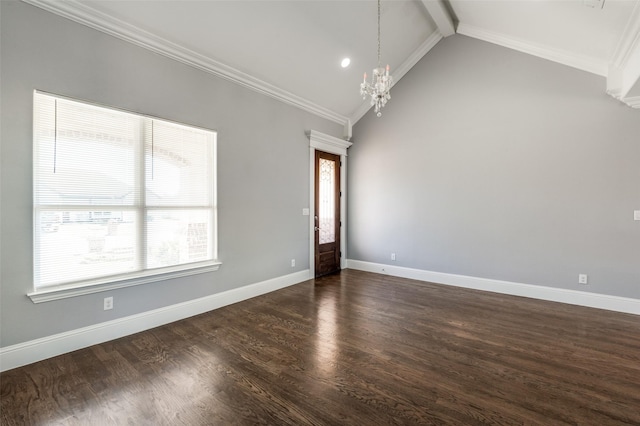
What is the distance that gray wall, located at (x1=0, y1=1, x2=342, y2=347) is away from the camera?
2281mm

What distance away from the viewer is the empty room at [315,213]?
82.8 inches

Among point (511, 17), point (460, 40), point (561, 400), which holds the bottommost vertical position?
point (561, 400)

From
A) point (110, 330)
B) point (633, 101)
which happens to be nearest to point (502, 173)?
point (633, 101)

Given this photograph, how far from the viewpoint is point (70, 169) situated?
2.56 metres

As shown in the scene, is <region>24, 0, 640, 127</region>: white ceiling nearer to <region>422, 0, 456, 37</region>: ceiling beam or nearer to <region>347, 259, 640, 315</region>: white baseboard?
<region>422, 0, 456, 37</region>: ceiling beam

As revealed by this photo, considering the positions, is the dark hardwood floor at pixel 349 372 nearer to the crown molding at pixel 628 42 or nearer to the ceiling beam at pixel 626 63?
the ceiling beam at pixel 626 63

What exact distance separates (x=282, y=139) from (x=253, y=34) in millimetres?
1527

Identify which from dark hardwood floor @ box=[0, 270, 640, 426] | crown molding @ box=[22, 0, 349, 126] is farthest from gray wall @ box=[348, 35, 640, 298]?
crown molding @ box=[22, 0, 349, 126]

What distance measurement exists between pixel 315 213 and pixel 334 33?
115 inches

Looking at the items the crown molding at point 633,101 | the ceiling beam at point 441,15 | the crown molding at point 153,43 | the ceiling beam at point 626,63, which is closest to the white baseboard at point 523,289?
the crown molding at point 633,101

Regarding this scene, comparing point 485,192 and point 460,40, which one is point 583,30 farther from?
point 485,192

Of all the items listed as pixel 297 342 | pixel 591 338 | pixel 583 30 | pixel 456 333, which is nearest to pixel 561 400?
pixel 456 333

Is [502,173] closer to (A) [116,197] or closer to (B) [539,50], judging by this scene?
(B) [539,50]

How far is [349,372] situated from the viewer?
87.4 inches
